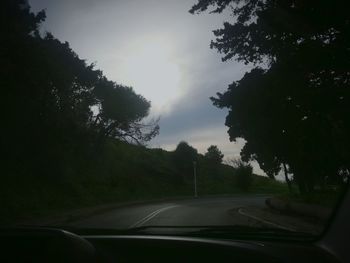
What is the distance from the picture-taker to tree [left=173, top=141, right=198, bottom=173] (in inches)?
2771

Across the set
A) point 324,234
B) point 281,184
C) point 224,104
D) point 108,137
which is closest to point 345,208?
point 324,234

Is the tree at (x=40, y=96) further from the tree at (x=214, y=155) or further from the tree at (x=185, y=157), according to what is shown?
the tree at (x=214, y=155)

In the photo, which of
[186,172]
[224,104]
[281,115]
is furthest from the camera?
[186,172]

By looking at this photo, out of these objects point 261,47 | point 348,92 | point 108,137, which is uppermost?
point 108,137

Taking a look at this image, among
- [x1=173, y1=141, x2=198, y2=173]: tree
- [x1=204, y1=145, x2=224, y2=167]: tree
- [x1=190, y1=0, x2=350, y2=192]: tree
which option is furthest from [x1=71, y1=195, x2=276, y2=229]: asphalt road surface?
[x1=204, y1=145, x2=224, y2=167]: tree

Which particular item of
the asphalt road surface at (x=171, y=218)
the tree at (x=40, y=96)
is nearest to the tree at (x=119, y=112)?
the tree at (x=40, y=96)

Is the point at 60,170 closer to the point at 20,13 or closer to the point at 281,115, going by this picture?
the point at 20,13

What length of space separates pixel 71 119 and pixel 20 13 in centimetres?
839

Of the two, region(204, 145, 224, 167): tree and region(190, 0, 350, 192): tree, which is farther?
region(204, 145, 224, 167): tree

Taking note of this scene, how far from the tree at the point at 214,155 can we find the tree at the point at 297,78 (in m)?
42.9

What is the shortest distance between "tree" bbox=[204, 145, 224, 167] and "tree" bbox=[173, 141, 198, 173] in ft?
16.7

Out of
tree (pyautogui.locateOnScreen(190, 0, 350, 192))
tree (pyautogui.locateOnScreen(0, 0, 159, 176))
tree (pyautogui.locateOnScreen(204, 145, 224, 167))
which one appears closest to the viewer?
tree (pyautogui.locateOnScreen(190, 0, 350, 192))

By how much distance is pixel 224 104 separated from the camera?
3316 centimetres

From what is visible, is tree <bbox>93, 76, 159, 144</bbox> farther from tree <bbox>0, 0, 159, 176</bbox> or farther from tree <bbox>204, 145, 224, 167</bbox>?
tree <bbox>204, 145, 224, 167</bbox>
